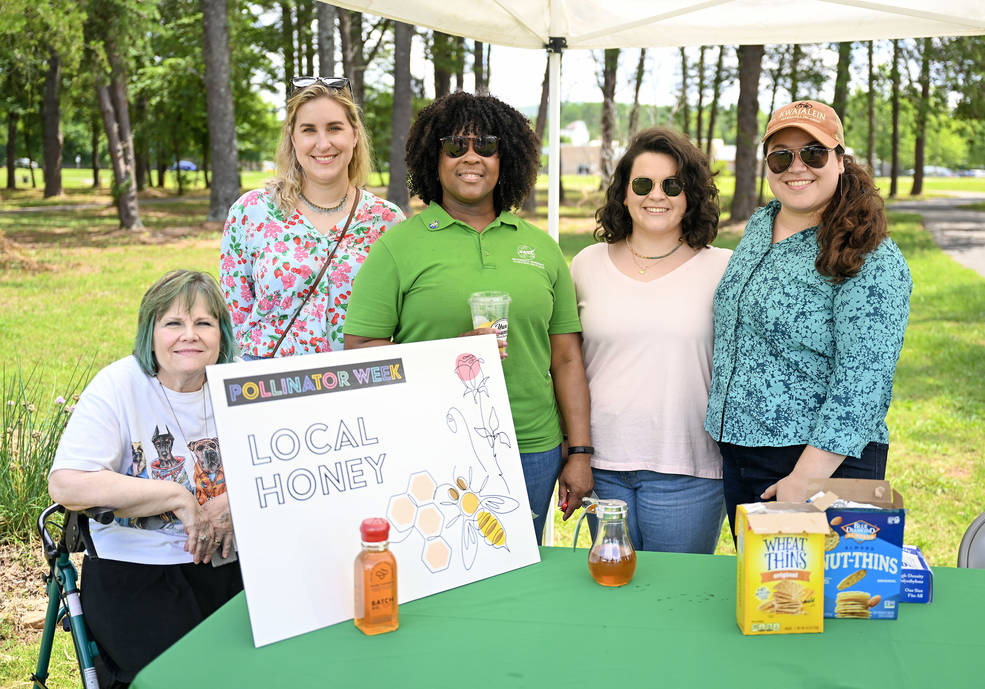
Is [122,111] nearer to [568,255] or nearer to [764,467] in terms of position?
[568,255]

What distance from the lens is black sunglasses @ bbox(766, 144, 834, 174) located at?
243 cm

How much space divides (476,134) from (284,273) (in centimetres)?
84

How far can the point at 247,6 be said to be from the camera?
24422 mm

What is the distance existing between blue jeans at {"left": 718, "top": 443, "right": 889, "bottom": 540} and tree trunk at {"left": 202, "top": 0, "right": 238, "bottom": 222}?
55.7ft

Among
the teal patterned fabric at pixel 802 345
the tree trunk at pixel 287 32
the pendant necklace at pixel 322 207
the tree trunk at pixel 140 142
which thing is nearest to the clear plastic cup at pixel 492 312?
the teal patterned fabric at pixel 802 345

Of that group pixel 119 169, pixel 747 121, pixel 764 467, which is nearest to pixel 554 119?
pixel 764 467

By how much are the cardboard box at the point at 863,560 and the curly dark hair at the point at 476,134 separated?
1.41 metres

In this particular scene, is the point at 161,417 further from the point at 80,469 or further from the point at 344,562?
the point at 344,562

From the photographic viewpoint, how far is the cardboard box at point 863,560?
77.5 inches

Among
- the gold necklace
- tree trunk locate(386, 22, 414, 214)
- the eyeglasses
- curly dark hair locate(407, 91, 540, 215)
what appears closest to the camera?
curly dark hair locate(407, 91, 540, 215)

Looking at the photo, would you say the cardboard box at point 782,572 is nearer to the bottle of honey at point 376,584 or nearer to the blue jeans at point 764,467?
the blue jeans at point 764,467

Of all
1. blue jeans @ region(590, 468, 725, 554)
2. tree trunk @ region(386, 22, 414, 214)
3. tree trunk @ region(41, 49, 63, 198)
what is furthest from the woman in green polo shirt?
tree trunk @ region(41, 49, 63, 198)

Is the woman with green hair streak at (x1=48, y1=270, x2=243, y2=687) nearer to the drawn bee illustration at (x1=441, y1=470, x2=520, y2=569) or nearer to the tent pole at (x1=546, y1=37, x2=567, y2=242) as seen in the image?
the drawn bee illustration at (x1=441, y1=470, x2=520, y2=569)

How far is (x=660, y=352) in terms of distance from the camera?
272 centimetres
